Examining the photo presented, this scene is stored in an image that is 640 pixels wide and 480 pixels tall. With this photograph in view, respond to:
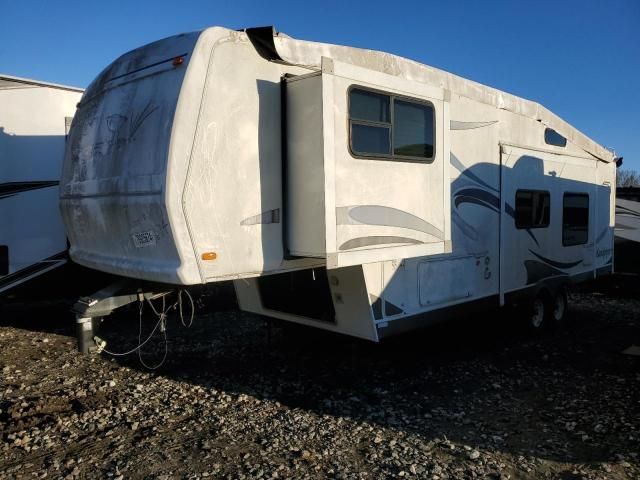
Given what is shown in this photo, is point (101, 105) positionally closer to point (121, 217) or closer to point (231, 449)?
point (121, 217)

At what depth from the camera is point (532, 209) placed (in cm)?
744

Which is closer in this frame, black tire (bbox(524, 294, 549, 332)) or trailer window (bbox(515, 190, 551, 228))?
trailer window (bbox(515, 190, 551, 228))

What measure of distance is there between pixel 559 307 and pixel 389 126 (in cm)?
517

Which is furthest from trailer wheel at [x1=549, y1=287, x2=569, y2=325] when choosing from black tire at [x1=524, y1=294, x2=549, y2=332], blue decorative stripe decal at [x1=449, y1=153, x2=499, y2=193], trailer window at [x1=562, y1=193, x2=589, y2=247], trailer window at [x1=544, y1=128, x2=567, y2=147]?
blue decorative stripe decal at [x1=449, y1=153, x2=499, y2=193]

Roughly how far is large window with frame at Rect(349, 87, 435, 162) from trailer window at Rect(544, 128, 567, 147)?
3395mm

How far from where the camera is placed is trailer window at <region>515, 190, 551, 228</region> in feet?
23.5

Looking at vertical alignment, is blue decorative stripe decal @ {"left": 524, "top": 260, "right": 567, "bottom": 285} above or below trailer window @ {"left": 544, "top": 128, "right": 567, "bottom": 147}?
below

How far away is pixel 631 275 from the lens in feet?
36.2

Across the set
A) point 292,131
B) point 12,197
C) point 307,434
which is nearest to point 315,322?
point 307,434

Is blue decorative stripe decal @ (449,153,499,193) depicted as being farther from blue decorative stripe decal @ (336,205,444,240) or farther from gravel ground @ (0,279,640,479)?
gravel ground @ (0,279,640,479)

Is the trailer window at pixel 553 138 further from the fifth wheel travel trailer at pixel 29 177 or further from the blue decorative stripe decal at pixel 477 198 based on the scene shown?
the fifth wheel travel trailer at pixel 29 177

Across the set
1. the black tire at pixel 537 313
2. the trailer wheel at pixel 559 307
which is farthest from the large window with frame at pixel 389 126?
the trailer wheel at pixel 559 307

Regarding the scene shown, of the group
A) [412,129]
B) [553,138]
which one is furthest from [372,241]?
[553,138]

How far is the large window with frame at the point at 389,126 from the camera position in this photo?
4.45 meters
